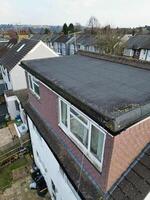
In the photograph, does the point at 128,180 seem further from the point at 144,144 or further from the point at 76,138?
the point at 76,138

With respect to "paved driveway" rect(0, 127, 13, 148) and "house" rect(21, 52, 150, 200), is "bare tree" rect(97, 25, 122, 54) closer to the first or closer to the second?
"paved driveway" rect(0, 127, 13, 148)

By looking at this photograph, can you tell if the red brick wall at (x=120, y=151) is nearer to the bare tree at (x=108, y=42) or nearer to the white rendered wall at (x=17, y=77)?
the white rendered wall at (x=17, y=77)

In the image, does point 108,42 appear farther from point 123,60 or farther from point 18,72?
point 123,60

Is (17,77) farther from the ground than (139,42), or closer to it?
closer to it

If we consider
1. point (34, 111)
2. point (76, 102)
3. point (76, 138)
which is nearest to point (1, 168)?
point (34, 111)

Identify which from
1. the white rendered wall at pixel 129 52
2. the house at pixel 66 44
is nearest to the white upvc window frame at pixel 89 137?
the white rendered wall at pixel 129 52

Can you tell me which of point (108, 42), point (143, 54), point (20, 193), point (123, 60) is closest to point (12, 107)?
point (20, 193)

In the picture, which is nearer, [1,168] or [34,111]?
[34,111]

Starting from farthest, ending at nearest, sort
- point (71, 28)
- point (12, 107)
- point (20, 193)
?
point (71, 28)
point (12, 107)
point (20, 193)
